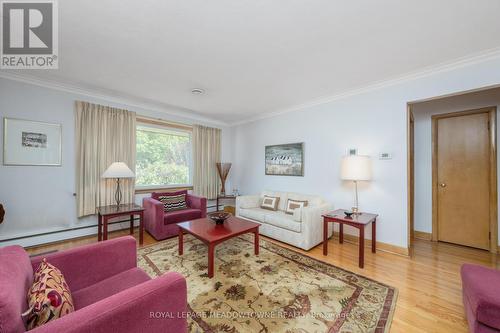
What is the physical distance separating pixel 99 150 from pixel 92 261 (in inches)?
104

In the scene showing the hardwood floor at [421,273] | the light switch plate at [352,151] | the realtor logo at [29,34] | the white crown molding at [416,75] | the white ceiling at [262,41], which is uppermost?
the realtor logo at [29,34]

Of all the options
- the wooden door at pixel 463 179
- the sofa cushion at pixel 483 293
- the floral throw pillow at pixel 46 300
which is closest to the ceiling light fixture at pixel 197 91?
the floral throw pillow at pixel 46 300

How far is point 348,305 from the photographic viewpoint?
1.80 metres

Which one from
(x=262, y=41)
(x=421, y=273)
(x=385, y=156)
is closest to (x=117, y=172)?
(x=262, y=41)

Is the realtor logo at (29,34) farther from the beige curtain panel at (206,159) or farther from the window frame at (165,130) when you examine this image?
the beige curtain panel at (206,159)

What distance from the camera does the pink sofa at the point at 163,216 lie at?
3291 millimetres

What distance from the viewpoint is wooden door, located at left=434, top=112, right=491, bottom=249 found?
3.01m

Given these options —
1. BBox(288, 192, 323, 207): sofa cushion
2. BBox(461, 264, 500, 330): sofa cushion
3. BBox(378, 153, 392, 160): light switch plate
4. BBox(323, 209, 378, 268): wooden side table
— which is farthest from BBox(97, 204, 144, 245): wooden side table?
BBox(378, 153, 392, 160): light switch plate

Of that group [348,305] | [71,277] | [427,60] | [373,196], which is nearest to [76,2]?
[71,277]

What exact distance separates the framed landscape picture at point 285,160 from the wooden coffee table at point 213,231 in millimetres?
1671

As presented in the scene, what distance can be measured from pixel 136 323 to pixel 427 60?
143 inches

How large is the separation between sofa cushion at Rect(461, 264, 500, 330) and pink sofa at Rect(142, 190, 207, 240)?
346cm

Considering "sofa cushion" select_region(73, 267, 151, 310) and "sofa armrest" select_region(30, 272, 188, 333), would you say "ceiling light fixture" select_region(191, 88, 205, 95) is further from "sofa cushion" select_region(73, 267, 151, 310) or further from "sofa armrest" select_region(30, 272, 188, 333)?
"sofa armrest" select_region(30, 272, 188, 333)

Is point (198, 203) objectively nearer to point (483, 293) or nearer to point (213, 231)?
point (213, 231)
